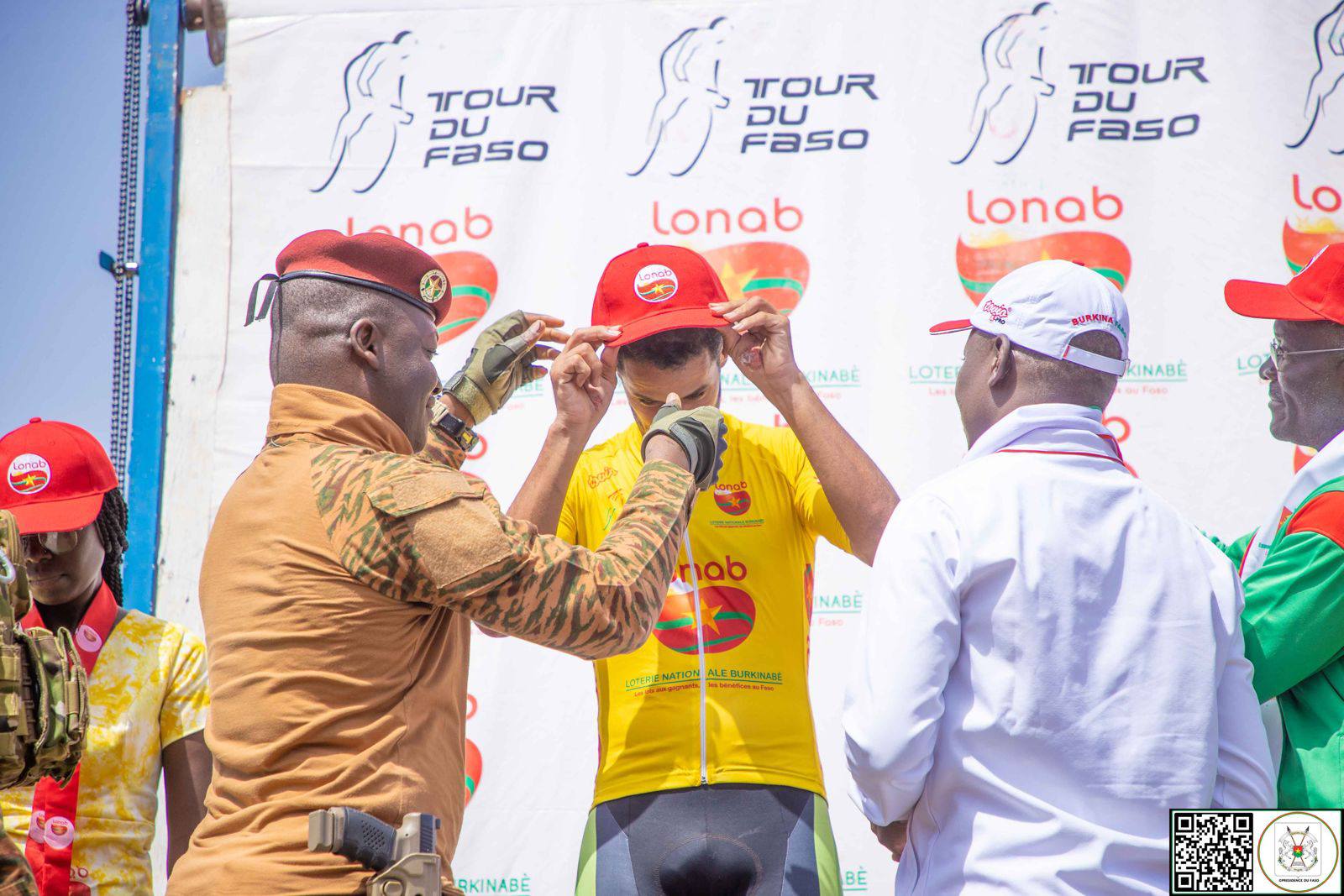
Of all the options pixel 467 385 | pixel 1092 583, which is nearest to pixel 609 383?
pixel 467 385

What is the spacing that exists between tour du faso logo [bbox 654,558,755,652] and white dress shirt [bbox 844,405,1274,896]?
613mm

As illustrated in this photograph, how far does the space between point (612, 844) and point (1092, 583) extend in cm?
99

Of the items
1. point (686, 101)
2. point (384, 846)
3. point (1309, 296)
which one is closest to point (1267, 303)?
point (1309, 296)

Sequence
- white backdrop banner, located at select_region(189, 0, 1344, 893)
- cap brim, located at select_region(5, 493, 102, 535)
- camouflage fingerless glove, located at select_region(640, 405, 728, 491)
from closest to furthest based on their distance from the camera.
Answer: camouflage fingerless glove, located at select_region(640, 405, 728, 491), cap brim, located at select_region(5, 493, 102, 535), white backdrop banner, located at select_region(189, 0, 1344, 893)

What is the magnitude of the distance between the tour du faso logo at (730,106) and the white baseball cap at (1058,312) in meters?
1.83

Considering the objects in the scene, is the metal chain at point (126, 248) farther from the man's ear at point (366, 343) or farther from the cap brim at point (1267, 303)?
the cap brim at point (1267, 303)

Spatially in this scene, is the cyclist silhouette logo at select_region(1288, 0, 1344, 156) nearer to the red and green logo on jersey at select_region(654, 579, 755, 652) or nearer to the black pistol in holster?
the red and green logo on jersey at select_region(654, 579, 755, 652)

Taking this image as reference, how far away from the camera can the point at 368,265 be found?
1.81 m

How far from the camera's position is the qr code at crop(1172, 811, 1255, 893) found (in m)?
1.48

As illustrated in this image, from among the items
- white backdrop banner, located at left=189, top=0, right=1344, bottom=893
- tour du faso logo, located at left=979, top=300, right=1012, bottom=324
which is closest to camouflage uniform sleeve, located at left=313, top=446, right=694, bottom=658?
tour du faso logo, located at left=979, top=300, right=1012, bottom=324

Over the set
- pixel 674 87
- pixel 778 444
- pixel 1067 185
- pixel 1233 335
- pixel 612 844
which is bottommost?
pixel 612 844

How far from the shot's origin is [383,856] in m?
1.50

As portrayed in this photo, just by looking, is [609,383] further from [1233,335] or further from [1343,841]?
[1233,335]

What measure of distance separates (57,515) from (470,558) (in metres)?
1.37
